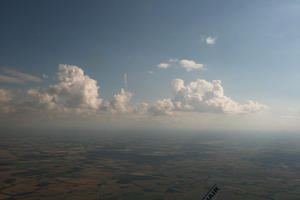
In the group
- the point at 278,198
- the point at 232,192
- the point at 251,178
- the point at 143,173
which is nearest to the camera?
the point at 278,198

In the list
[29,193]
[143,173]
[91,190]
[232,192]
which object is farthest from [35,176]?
[232,192]

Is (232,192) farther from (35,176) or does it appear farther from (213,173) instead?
(35,176)

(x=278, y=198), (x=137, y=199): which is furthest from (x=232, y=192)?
(x=137, y=199)

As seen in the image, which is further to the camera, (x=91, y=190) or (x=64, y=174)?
(x=64, y=174)

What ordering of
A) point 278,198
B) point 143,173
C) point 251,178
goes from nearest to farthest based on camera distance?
point 278,198 < point 251,178 < point 143,173

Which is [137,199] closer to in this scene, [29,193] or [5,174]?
[29,193]

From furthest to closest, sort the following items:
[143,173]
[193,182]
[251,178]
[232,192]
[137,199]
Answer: [143,173], [251,178], [193,182], [232,192], [137,199]

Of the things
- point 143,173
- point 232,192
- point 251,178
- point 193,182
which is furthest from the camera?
point 143,173

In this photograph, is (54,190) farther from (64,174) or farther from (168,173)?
(168,173)

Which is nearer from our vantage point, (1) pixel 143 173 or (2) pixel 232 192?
(2) pixel 232 192
